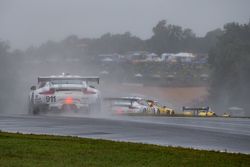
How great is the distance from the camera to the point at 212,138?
55.0ft

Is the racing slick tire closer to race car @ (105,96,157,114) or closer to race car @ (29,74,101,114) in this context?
race car @ (29,74,101,114)

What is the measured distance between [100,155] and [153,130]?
5.51 meters

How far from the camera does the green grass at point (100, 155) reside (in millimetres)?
12250

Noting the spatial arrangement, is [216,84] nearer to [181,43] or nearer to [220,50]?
[220,50]

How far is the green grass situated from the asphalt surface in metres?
1.27

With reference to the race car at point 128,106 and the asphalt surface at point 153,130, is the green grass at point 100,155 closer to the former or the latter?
the asphalt surface at point 153,130

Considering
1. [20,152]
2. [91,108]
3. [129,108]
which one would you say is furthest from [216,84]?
[20,152]

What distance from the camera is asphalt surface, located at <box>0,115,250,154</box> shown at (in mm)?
15848

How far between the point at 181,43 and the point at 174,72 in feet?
63.3

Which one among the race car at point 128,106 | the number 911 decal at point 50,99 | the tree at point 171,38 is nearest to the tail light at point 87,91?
the number 911 decal at point 50,99

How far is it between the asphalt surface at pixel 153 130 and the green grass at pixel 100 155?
1.27 metres

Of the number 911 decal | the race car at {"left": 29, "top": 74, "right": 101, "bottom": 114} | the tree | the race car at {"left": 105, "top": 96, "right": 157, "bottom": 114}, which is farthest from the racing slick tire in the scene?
the tree

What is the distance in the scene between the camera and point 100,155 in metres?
13.0

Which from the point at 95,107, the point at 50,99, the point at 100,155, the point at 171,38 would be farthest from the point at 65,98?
the point at 171,38
